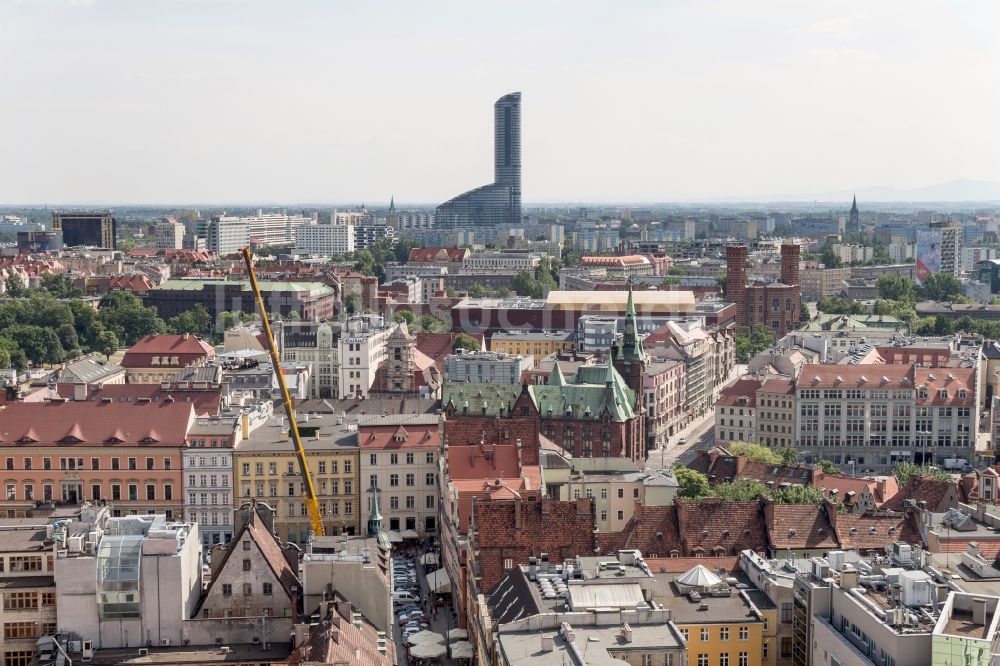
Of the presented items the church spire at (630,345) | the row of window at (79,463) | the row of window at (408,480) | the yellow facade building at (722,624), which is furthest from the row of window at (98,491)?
the church spire at (630,345)

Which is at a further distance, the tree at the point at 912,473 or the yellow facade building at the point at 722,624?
the tree at the point at 912,473

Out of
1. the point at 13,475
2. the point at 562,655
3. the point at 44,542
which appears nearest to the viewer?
the point at 562,655

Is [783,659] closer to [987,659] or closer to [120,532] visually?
[987,659]

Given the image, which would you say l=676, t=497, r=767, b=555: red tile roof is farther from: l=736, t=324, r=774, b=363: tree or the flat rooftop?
l=736, t=324, r=774, b=363: tree

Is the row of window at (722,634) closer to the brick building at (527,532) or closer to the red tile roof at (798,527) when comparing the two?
the brick building at (527,532)

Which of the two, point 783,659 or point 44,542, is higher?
point 44,542

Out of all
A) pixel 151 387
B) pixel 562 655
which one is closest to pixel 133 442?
pixel 151 387

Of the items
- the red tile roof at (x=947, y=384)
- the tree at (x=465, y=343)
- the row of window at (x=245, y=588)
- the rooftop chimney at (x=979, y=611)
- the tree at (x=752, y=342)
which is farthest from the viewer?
the tree at (x=752, y=342)

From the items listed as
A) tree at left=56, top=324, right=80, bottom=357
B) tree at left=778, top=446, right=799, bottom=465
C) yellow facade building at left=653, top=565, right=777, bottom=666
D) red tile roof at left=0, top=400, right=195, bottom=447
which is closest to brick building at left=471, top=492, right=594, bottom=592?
yellow facade building at left=653, top=565, right=777, bottom=666
